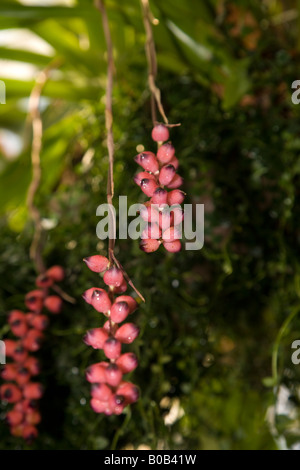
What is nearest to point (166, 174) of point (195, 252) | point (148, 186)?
point (148, 186)

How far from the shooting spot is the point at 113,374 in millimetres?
324

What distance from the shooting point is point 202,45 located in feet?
1.92

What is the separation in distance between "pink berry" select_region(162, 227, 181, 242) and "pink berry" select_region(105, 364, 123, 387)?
0.10 meters

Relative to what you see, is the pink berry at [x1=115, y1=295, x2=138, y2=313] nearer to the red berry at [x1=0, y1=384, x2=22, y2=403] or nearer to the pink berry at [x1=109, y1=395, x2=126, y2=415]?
the pink berry at [x1=109, y1=395, x2=126, y2=415]

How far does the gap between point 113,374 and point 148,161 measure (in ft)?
0.49

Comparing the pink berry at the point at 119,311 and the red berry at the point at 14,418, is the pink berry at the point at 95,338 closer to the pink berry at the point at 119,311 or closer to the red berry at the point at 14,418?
the pink berry at the point at 119,311

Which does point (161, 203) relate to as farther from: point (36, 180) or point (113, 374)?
point (36, 180)

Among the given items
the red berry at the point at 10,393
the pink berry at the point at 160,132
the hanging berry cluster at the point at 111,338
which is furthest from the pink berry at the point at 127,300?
the red berry at the point at 10,393

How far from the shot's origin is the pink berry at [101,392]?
0.33 metres

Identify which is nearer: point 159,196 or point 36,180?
point 159,196

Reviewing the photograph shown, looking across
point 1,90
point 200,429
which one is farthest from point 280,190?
point 1,90

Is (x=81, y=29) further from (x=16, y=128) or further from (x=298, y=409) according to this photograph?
(x=298, y=409)

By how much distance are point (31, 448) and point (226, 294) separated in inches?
11.2

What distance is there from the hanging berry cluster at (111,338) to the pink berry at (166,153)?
0.08 metres
